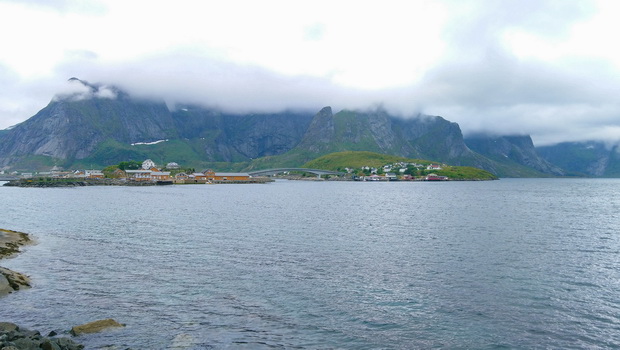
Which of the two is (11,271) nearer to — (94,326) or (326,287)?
(94,326)

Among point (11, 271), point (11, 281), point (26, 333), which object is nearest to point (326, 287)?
point (26, 333)

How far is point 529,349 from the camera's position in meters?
22.8

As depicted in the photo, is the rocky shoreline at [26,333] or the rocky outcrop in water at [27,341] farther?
the rocky shoreline at [26,333]

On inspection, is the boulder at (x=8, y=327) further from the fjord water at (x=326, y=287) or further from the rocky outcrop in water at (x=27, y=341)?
the fjord water at (x=326, y=287)

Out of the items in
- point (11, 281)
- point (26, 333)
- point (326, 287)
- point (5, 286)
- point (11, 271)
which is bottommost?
point (326, 287)

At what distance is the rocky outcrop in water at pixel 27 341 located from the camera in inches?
784

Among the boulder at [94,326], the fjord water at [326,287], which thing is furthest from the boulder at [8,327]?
the boulder at [94,326]

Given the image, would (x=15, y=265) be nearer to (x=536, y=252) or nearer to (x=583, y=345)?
(x=583, y=345)

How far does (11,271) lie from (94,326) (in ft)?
55.3

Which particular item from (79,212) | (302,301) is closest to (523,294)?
(302,301)

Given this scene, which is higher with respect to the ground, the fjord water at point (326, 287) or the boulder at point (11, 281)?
the boulder at point (11, 281)

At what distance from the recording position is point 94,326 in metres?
24.9

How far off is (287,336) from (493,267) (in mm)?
24875

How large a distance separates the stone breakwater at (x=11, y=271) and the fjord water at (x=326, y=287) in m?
1.18
